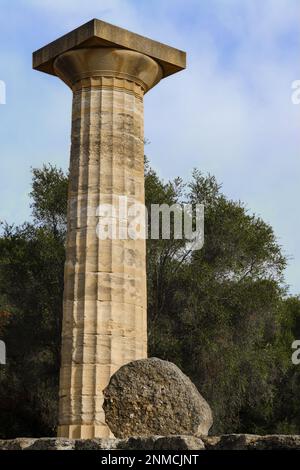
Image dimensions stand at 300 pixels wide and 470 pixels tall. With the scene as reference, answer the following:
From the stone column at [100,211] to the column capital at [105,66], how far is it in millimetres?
17

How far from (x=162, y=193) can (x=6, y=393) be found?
7289mm

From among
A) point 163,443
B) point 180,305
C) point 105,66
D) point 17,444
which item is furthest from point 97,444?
point 180,305

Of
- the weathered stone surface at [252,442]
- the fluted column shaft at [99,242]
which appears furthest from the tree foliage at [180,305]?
the weathered stone surface at [252,442]

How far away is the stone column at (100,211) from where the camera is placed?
44.0 ft

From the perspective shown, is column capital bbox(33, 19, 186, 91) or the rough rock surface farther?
column capital bbox(33, 19, 186, 91)

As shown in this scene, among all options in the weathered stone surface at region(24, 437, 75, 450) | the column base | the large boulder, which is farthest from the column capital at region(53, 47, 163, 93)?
the weathered stone surface at region(24, 437, 75, 450)

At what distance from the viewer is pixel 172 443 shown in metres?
7.11

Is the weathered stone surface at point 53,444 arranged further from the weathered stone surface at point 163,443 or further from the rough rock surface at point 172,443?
the weathered stone surface at point 163,443

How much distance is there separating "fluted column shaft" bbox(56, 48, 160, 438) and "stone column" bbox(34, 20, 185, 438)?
16 millimetres

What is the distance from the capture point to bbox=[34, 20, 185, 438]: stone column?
13.4 m

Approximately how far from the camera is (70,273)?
46.0 feet

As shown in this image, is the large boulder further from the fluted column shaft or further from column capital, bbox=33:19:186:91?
column capital, bbox=33:19:186:91

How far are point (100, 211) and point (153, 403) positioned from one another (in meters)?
5.27
